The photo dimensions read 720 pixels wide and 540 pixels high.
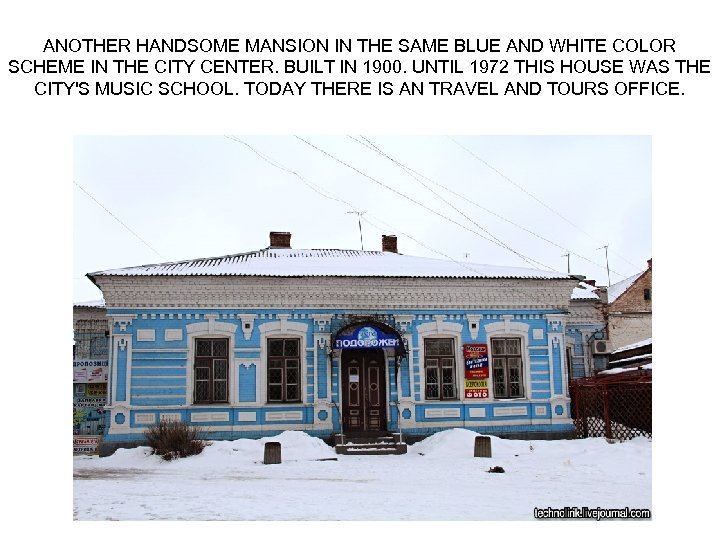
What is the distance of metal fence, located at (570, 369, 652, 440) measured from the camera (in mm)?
14164

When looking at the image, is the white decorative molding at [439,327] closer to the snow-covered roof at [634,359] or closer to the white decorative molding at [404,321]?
the white decorative molding at [404,321]

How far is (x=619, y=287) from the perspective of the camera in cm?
2248

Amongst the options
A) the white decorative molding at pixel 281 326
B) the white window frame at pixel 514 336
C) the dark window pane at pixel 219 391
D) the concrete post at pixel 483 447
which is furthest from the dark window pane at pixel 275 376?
the white window frame at pixel 514 336

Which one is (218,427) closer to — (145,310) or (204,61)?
(145,310)

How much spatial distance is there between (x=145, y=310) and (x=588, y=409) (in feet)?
31.5

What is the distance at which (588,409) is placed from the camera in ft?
50.2

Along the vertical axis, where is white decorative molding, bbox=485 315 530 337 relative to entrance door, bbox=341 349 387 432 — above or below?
above

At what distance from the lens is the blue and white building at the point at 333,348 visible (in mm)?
14039

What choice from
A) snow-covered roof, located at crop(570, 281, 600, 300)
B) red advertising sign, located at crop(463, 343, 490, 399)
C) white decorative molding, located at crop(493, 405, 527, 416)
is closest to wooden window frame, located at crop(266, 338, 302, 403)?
red advertising sign, located at crop(463, 343, 490, 399)

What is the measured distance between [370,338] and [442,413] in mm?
2294

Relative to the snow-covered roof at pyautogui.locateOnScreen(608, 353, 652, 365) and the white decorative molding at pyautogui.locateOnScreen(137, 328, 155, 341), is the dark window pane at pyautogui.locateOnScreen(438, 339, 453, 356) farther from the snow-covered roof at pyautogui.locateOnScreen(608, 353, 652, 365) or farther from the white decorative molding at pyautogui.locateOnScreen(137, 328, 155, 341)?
the white decorative molding at pyautogui.locateOnScreen(137, 328, 155, 341)

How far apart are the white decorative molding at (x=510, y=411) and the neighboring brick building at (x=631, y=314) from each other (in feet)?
20.6

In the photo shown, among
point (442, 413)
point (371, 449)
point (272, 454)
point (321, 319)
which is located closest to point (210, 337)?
point (321, 319)

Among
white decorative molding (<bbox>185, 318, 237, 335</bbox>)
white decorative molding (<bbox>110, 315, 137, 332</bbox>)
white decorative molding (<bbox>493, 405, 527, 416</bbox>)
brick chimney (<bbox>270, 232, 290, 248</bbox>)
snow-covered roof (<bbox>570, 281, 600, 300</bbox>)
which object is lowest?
white decorative molding (<bbox>493, 405, 527, 416</bbox>)
